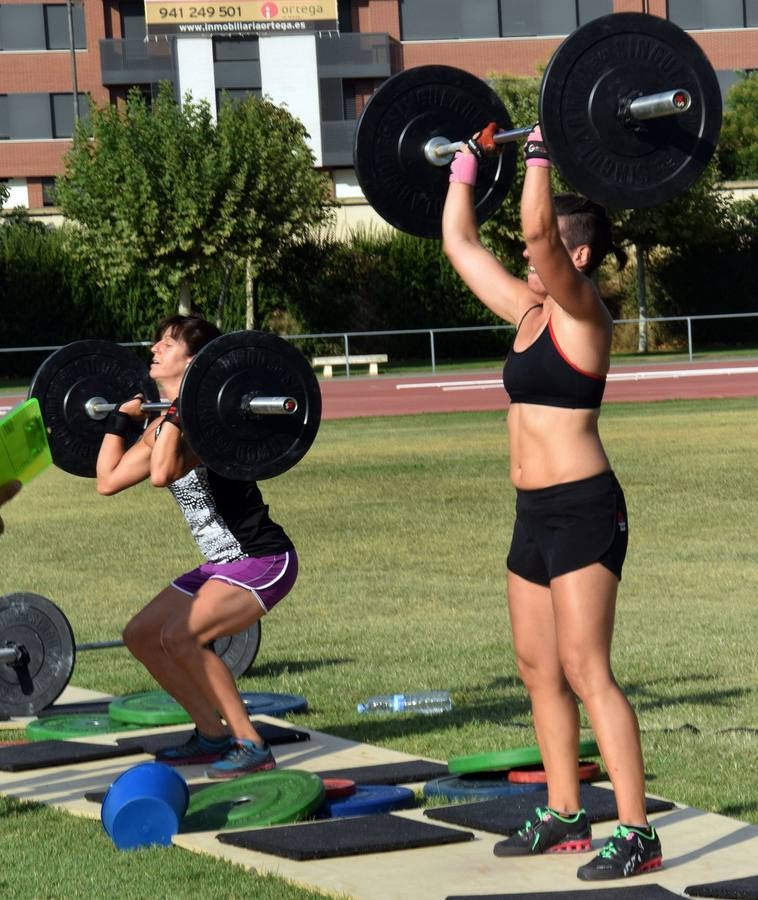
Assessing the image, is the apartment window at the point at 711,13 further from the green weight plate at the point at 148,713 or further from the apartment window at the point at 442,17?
the green weight plate at the point at 148,713

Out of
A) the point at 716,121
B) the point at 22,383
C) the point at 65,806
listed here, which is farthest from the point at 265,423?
the point at 22,383

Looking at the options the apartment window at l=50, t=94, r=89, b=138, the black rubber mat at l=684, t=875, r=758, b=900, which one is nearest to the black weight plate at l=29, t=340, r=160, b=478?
the black rubber mat at l=684, t=875, r=758, b=900

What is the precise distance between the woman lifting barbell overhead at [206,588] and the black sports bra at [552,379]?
174cm

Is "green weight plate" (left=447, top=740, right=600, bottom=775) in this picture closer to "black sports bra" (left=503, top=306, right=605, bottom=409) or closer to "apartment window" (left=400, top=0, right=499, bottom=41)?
"black sports bra" (left=503, top=306, right=605, bottom=409)

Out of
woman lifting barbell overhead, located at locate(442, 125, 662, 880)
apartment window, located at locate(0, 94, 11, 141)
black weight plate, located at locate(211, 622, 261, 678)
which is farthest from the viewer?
apartment window, located at locate(0, 94, 11, 141)

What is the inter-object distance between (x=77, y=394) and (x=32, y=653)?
3.85 ft

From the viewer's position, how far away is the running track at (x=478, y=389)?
2598 centimetres

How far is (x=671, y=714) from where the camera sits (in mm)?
6699

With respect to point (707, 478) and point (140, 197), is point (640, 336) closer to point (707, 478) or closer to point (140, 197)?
point (140, 197)

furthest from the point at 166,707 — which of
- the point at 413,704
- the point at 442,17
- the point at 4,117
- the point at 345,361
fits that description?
the point at 4,117

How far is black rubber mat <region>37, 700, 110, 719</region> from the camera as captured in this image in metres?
7.06

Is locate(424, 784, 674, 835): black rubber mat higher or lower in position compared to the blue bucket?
lower

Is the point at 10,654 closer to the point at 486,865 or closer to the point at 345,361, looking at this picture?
the point at 486,865

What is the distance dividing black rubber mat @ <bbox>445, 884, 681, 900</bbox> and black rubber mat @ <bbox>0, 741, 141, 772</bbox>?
92.6 inches
